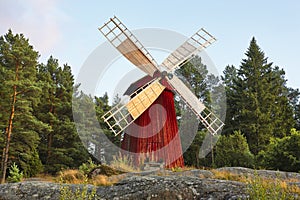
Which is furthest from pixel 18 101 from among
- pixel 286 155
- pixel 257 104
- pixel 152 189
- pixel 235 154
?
pixel 257 104

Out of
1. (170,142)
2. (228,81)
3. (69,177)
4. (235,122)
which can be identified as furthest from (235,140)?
(228,81)

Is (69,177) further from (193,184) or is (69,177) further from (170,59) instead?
(170,59)

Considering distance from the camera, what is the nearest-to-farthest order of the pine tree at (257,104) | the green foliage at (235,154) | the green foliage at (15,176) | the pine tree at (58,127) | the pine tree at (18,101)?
1. the green foliage at (15,176)
2. the green foliage at (235,154)
3. the pine tree at (18,101)
4. the pine tree at (58,127)
5. the pine tree at (257,104)

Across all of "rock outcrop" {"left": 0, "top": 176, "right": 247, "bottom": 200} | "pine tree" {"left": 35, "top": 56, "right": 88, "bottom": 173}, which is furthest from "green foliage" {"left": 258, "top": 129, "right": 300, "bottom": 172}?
"pine tree" {"left": 35, "top": 56, "right": 88, "bottom": 173}

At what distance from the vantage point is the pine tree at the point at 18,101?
16078 mm

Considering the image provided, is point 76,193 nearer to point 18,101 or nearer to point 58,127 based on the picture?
point 18,101

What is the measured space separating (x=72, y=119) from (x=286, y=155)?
625 inches

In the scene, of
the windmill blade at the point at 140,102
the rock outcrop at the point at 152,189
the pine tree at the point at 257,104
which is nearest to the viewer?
the rock outcrop at the point at 152,189

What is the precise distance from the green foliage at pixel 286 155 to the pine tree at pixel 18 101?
39.3 ft

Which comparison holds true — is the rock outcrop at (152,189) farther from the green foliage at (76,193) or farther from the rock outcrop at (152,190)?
the green foliage at (76,193)

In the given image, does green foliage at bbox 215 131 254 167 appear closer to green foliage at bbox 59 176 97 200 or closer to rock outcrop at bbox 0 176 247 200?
rock outcrop at bbox 0 176 247 200

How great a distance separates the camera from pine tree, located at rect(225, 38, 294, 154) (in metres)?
22.8

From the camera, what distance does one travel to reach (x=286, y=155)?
1172 centimetres

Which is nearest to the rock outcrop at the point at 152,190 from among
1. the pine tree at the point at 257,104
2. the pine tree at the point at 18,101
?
the pine tree at the point at 18,101
